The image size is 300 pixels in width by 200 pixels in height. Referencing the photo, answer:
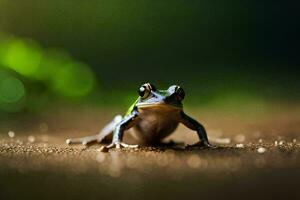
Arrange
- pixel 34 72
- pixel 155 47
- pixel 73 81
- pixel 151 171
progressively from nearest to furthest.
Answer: pixel 151 171 < pixel 34 72 < pixel 73 81 < pixel 155 47

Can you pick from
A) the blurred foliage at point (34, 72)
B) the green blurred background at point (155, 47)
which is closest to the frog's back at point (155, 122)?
the blurred foliage at point (34, 72)

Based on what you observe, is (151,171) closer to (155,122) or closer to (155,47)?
(155,122)

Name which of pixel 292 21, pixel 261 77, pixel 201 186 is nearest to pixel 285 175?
pixel 201 186

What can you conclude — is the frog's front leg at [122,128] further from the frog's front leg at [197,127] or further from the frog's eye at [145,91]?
the frog's front leg at [197,127]

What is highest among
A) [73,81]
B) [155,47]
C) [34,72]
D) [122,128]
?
[155,47]

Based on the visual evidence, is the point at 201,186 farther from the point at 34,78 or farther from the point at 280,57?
the point at 280,57

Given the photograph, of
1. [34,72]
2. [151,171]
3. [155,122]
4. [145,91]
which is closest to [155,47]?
[34,72]

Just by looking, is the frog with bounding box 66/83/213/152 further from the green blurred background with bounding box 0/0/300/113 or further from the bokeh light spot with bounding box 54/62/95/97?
the bokeh light spot with bounding box 54/62/95/97

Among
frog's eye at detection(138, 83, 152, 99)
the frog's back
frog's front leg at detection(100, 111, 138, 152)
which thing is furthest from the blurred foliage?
frog's eye at detection(138, 83, 152, 99)
